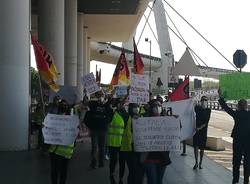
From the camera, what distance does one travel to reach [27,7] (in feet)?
59.7

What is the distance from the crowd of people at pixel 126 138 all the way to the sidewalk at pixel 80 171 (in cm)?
47

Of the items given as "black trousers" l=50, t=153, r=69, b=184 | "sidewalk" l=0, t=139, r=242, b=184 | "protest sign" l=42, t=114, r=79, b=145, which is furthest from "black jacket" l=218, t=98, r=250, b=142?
"black trousers" l=50, t=153, r=69, b=184

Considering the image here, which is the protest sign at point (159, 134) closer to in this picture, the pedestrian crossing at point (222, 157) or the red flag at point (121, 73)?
the pedestrian crossing at point (222, 157)

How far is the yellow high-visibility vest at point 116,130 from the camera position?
37.6 feet

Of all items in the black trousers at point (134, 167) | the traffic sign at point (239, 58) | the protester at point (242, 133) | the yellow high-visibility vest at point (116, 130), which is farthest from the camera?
the traffic sign at point (239, 58)

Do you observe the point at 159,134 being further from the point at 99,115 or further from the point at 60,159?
the point at 99,115

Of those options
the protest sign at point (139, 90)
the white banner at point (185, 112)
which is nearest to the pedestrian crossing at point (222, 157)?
the white banner at point (185, 112)

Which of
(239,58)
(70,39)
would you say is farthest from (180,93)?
(70,39)

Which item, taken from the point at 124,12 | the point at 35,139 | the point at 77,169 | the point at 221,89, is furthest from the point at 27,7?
the point at 124,12

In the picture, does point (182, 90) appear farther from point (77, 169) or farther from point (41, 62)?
point (41, 62)

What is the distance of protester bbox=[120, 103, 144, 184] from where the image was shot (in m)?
10.2

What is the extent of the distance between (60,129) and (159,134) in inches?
66.5

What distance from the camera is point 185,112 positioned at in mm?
11602

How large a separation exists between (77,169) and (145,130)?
4836 millimetres
